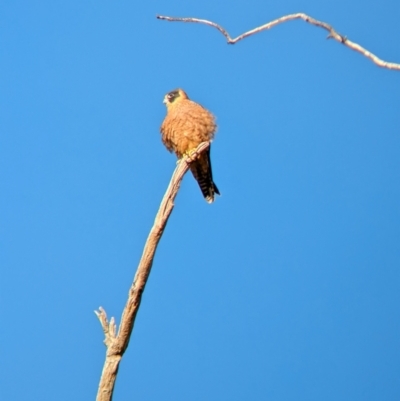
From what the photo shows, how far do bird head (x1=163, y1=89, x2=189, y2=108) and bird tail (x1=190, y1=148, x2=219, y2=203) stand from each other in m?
0.66

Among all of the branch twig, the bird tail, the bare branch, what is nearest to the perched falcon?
the bird tail

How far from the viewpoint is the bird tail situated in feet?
21.8

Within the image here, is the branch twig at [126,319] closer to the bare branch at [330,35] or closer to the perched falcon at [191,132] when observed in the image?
the bare branch at [330,35]

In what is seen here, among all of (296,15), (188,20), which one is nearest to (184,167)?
(188,20)

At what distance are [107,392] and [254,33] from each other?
1.89 metres

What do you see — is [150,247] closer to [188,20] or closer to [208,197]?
[188,20]

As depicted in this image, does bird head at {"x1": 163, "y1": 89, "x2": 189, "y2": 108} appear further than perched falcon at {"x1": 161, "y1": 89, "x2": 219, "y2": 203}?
Yes

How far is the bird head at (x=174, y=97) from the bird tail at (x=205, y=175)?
656mm

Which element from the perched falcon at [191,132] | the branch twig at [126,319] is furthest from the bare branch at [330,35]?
the perched falcon at [191,132]

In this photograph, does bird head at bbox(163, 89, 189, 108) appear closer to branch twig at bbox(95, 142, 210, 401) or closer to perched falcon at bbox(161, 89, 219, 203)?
perched falcon at bbox(161, 89, 219, 203)

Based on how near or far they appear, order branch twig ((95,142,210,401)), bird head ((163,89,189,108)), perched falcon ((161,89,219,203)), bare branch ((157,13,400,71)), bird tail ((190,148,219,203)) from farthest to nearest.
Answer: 1. bird head ((163,89,189,108))
2. bird tail ((190,148,219,203))
3. perched falcon ((161,89,219,203))
4. branch twig ((95,142,210,401))
5. bare branch ((157,13,400,71))

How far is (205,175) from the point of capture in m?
6.77

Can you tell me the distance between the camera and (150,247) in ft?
11.8

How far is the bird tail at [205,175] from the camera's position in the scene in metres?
6.63
